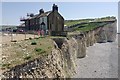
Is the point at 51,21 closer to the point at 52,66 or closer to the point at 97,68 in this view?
the point at 97,68

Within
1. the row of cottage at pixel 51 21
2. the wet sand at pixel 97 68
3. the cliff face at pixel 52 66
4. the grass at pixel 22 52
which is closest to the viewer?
the cliff face at pixel 52 66

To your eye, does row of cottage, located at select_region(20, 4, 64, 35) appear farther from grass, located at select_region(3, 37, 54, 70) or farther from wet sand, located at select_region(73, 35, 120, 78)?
grass, located at select_region(3, 37, 54, 70)

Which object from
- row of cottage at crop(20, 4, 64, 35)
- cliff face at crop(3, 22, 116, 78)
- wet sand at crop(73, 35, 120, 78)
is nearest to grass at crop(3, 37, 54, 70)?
cliff face at crop(3, 22, 116, 78)

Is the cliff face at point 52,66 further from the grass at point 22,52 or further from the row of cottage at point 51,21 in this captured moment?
the row of cottage at point 51,21

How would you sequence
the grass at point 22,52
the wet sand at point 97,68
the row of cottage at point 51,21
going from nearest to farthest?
the grass at point 22,52 → the wet sand at point 97,68 → the row of cottage at point 51,21

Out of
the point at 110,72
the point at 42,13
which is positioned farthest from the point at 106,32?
the point at 110,72

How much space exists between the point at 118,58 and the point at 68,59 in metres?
22.5

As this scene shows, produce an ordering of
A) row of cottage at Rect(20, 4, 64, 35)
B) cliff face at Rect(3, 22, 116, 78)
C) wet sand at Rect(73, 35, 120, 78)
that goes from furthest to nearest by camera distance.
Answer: row of cottage at Rect(20, 4, 64, 35)
wet sand at Rect(73, 35, 120, 78)
cliff face at Rect(3, 22, 116, 78)

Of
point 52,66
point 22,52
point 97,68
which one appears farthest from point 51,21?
point 22,52

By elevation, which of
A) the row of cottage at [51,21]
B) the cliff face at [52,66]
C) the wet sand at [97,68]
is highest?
the row of cottage at [51,21]

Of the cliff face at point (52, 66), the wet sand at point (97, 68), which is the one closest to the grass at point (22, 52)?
the cliff face at point (52, 66)

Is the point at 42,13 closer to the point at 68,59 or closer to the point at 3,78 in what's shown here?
the point at 68,59

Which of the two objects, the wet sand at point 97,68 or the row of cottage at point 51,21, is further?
the row of cottage at point 51,21

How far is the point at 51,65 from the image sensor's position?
119 feet
